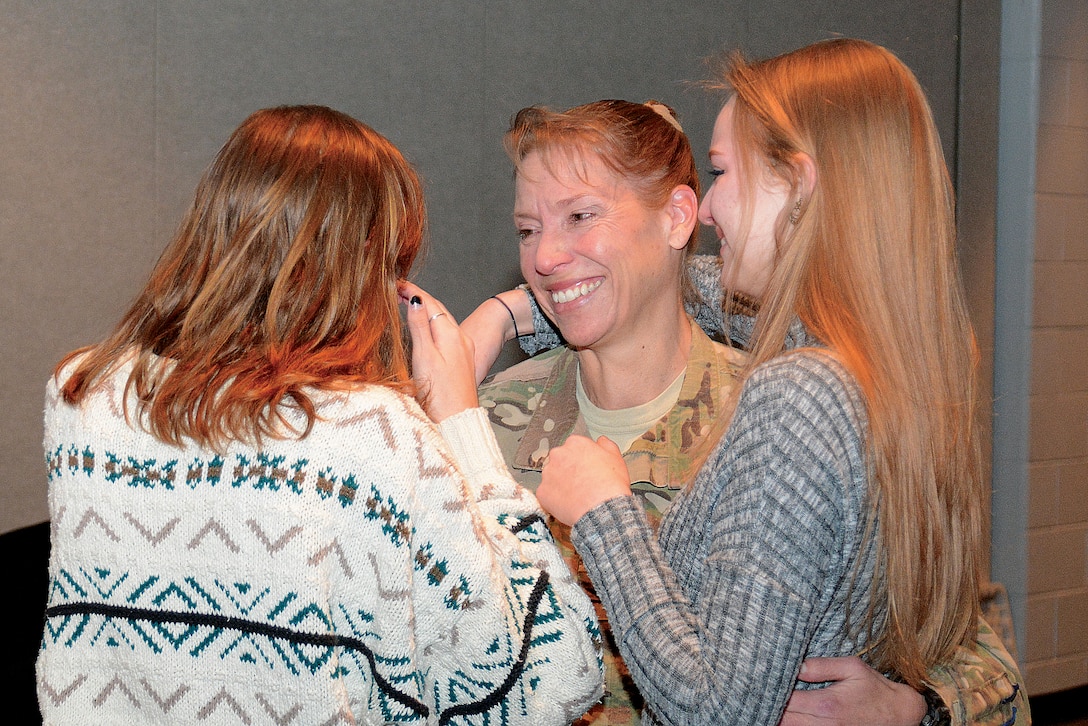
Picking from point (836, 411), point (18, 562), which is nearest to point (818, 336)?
point (836, 411)

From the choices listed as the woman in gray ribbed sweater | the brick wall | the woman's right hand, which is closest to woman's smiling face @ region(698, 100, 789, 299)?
the woman in gray ribbed sweater

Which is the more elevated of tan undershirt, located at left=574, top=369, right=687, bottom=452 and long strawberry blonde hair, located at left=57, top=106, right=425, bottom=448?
long strawberry blonde hair, located at left=57, top=106, right=425, bottom=448

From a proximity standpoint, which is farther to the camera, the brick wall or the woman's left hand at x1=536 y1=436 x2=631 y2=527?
the brick wall

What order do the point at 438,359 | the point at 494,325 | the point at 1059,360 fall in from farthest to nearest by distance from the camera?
the point at 1059,360 < the point at 494,325 < the point at 438,359

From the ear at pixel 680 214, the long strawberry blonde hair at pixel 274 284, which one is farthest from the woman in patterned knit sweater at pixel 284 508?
the ear at pixel 680 214

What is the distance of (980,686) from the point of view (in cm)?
137

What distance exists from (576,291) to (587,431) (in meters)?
0.29

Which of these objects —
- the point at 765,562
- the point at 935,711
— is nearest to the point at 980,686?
the point at 935,711

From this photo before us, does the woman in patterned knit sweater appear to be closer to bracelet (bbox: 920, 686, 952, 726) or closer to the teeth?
bracelet (bbox: 920, 686, 952, 726)

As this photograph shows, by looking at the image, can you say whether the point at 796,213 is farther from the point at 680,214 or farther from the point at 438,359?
the point at 680,214

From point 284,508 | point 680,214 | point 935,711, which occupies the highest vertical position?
point 680,214

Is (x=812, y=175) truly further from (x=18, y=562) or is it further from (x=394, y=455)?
(x=18, y=562)

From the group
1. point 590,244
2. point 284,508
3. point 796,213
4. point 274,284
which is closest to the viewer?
A: point 284,508

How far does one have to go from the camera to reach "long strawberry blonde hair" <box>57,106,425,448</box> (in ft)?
3.61
